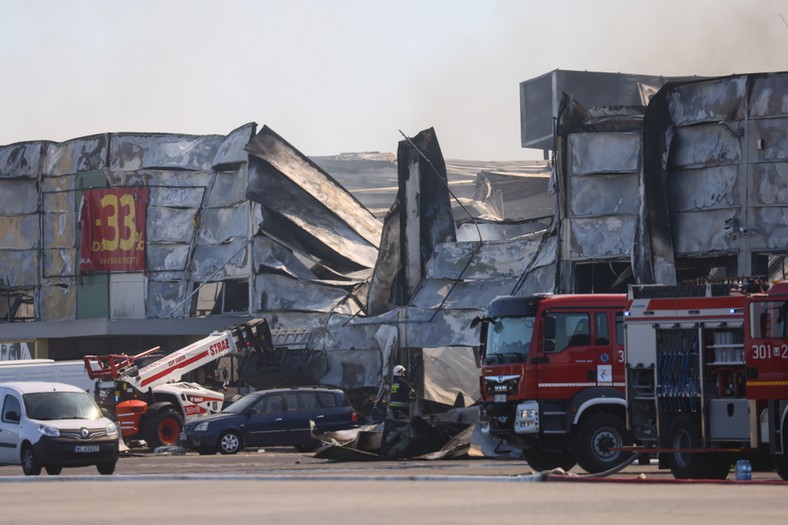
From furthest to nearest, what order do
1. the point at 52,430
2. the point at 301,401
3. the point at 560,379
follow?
the point at 301,401
the point at 52,430
the point at 560,379

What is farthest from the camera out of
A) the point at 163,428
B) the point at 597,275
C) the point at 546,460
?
the point at 597,275

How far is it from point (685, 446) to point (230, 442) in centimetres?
1510

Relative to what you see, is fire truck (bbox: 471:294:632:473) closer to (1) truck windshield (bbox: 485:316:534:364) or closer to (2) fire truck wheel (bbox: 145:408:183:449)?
(1) truck windshield (bbox: 485:316:534:364)

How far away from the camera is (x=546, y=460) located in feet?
74.4

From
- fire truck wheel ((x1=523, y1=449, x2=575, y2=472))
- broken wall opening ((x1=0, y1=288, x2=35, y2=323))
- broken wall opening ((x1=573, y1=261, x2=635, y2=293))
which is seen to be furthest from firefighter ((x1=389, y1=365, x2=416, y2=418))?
broken wall opening ((x1=0, y1=288, x2=35, y2=323))

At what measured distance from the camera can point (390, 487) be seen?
16359 millimetres

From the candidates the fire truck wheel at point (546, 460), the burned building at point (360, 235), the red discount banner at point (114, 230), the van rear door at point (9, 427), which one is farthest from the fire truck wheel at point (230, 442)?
the red discount banner at point (114, 230)

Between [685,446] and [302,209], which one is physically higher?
[302,209]

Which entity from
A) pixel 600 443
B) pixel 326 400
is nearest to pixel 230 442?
pixel 326 400

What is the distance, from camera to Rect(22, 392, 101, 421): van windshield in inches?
995

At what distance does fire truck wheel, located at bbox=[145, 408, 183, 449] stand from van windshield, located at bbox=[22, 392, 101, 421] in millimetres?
8979

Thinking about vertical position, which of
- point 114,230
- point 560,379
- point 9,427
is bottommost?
point 9,427

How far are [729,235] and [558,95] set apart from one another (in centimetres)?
6103

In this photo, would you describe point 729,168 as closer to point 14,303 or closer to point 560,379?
point 560,379
